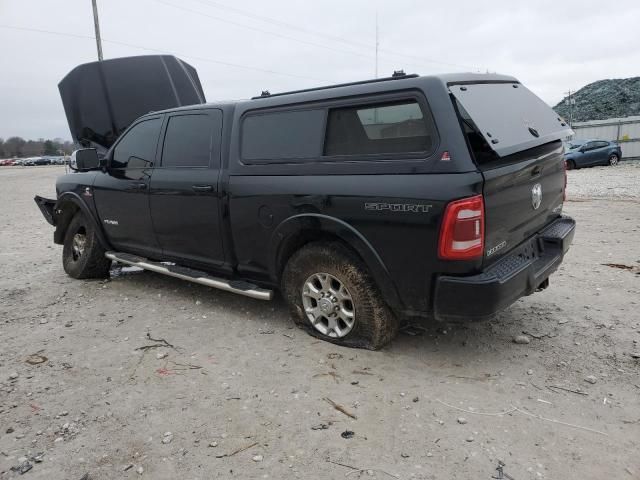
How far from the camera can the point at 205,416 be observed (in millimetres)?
2973

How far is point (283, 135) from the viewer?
3.88 meters

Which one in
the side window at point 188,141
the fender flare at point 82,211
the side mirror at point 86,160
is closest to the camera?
the side window at point 188,141

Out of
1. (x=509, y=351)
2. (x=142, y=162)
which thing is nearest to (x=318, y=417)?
(x=509, y=351)

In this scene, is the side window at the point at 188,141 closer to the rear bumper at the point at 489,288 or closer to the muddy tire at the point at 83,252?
the muddy tire at the point at 83,252

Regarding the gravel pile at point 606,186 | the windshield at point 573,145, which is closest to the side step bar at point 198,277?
the gravel pile at point 606,186

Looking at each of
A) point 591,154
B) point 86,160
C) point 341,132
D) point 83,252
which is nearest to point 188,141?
point 86,160

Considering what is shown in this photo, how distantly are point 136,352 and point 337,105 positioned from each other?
2.43m

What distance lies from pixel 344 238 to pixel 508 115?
4.63 feet

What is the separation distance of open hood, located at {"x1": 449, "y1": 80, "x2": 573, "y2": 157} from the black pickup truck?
0.02 m

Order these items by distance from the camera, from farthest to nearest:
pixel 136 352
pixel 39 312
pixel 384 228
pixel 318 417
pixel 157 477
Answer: pixel 39 312, pixel 136 352, pixel 384 228, pixel 318 417, pixel 157 477

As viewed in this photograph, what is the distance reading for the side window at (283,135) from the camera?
12.0ft

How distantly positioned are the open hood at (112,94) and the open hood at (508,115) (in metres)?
5.25

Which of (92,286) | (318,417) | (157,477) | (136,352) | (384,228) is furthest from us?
(92,286)

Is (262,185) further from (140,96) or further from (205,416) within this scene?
(140,96)
